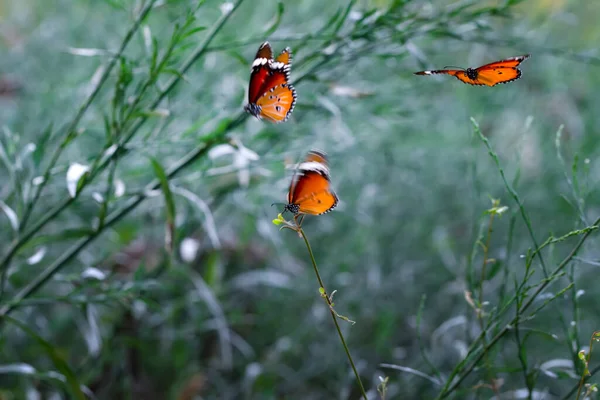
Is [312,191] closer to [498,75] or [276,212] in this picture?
[498,75]

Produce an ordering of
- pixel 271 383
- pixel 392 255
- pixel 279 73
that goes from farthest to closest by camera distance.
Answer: pixel 392 255 → pixel 271 383 → pixel 279 73

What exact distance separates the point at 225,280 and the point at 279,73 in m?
0.68

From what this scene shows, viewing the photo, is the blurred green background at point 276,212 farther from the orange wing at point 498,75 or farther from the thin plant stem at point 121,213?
the orange wing at point 498,75

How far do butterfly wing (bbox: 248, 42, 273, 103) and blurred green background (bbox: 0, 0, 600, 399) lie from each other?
91 mm

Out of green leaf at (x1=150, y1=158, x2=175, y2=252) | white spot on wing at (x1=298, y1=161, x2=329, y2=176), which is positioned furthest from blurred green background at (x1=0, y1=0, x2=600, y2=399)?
white spot on wing at (x1=298, y1=161, x2=329, y2=176)

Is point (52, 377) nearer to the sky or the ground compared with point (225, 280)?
nearer to the sky

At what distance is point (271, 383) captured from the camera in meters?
0.89

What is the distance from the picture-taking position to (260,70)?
1.34 ft

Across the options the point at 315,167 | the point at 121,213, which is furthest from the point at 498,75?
the point at 121,213

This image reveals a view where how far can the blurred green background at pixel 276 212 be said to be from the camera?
24.1 inches

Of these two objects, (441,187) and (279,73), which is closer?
(279,73)

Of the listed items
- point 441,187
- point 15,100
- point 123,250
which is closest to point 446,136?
point 441,187

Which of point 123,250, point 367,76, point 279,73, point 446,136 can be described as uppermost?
point 279,73

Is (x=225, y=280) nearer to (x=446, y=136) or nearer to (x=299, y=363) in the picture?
(x=299, y=363)
